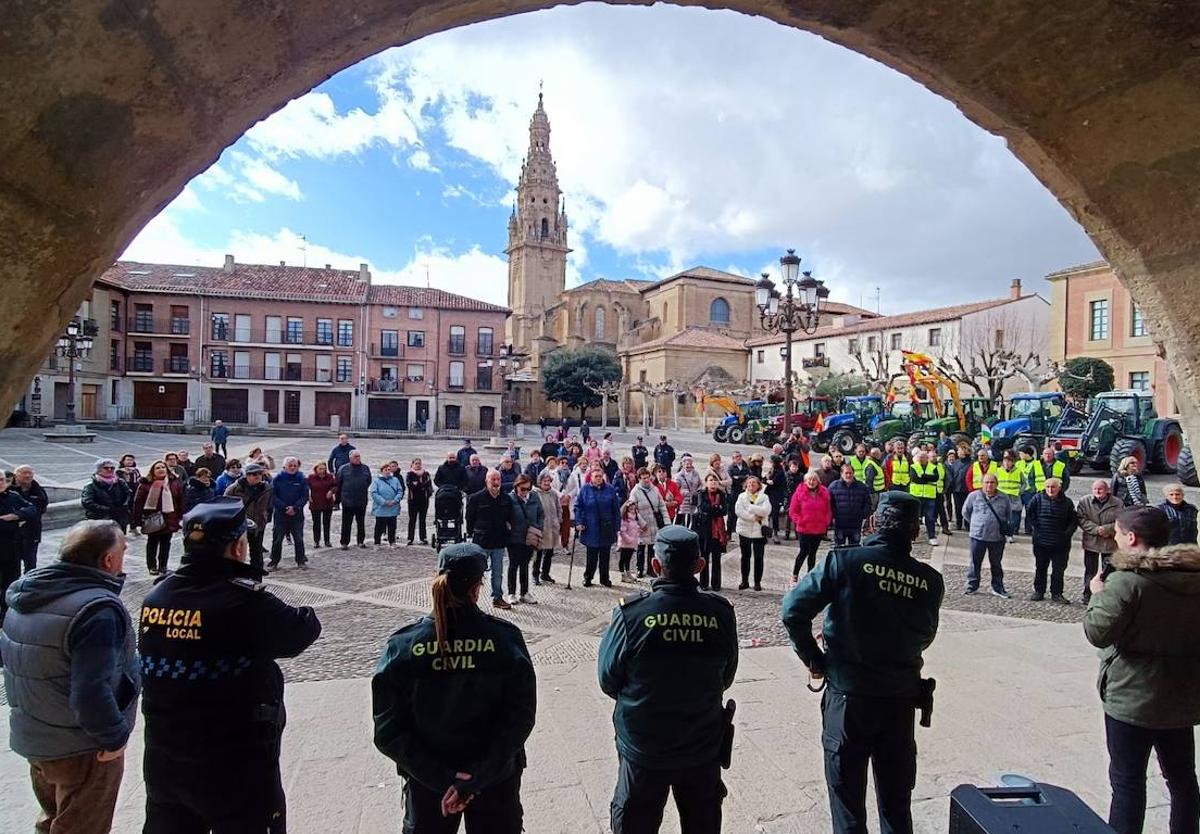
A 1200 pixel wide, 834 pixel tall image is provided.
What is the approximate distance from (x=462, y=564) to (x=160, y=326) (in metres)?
49.0

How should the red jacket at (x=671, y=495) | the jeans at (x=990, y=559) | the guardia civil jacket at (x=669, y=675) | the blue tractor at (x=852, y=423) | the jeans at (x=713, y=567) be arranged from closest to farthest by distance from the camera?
the guardia civil jacket at (x=669, y=675) → the jeans at (x=990, y=559) → the jeans at (x=713, y=567) → the red jacket at (x=671, y=495) → the blue tractor at (x=852, y=423)

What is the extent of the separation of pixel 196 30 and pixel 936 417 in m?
26.1

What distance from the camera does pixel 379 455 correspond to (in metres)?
26.4

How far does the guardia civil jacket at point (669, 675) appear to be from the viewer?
2619mm

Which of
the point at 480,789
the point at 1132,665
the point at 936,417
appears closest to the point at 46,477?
the point at 480,789

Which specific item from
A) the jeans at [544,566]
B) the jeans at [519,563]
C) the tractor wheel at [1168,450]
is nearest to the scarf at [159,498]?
the jeans at [519,563]

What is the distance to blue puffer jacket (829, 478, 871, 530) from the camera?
29.8 ft

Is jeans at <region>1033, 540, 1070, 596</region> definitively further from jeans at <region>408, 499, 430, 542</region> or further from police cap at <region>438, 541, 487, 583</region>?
jeans at <region>408, 499, 430, 542</region>

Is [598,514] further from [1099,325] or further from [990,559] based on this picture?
[1099,325]

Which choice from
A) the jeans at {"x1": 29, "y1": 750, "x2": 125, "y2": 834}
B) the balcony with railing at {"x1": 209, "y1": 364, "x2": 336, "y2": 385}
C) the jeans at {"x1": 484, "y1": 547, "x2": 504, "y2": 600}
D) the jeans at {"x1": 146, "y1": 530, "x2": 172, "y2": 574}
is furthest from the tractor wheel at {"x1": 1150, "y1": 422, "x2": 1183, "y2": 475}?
the balcony with railing at {"x1": 209, "y1": 364, "x2": 336, "y2": 385}

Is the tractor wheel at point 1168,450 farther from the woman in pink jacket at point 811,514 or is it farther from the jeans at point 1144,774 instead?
the jeans at point 1144,774

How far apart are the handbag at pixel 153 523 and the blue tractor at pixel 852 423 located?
2026 cm

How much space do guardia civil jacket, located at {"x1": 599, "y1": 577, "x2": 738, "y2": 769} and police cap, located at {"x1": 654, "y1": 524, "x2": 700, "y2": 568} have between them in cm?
9

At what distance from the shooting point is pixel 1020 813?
2037 mm
